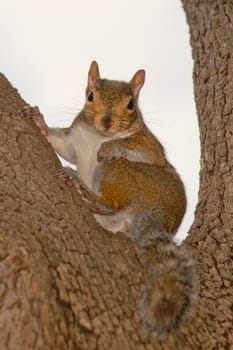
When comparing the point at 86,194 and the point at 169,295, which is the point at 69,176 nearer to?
the point at 86,194

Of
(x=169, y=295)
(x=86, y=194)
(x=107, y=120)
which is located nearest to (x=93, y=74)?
(x=107, y=120)

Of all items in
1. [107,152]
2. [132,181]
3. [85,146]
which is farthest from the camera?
[85,146]

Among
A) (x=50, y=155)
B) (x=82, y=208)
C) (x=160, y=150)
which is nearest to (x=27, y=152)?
(x=50, y=155)

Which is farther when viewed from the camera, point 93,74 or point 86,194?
point 93,74

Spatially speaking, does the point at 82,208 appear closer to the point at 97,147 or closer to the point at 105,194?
the point at 105,194

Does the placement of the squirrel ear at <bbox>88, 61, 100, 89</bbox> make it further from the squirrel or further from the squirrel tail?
the squirrel tail

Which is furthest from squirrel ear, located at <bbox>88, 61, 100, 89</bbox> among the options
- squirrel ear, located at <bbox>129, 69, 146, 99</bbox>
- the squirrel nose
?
the squirrel nose

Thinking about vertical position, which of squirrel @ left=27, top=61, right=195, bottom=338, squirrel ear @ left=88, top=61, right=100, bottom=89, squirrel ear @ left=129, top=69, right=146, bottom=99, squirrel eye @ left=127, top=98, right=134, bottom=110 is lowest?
squirrel @ left=27, top=61, right=195, bottom=338

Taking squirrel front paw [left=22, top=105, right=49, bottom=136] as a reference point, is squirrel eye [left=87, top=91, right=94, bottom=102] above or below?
below
